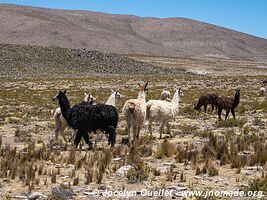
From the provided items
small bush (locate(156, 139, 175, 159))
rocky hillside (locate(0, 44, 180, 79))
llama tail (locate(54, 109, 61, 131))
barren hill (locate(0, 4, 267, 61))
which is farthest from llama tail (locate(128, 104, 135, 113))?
barren hill (locate(0, 4, 267, 61))

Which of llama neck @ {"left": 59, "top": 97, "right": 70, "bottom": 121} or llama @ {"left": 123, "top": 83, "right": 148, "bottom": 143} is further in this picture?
llama neck @ {"left": 59, "top": 97, "right": 70, "bottom": 121}

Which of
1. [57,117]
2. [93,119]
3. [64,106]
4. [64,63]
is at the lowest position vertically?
[57,117]

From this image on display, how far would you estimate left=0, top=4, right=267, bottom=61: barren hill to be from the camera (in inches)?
5768

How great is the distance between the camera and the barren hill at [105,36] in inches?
5768

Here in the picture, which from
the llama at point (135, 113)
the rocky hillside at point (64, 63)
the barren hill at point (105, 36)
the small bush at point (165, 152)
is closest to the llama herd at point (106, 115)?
the llama at point (135, 113)

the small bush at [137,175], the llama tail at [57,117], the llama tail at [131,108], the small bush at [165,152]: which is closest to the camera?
the small bush at [137,175]

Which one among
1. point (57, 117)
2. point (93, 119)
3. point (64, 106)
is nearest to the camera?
point (93, 119)

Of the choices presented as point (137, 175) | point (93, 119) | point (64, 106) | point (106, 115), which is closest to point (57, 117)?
point (64, 106)

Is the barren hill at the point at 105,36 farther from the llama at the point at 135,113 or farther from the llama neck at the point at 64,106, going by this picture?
the llama at the point at 135,113

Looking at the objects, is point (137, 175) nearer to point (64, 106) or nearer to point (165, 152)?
point (165, 152)

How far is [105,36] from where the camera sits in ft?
539

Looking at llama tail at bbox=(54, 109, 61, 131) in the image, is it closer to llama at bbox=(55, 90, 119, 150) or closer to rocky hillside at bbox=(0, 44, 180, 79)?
llama at bbox=(55, 90, 119, 150)

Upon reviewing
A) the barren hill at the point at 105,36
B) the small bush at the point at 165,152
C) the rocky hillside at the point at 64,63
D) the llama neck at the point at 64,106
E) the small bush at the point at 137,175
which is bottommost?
the small bush at the point at 137,175

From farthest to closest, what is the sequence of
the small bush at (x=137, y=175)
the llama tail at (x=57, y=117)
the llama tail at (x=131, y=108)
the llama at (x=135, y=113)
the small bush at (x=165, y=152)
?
the llama tail at (x=57, y=117) < the llama at (x=135, y=113) < the llama tail at (x=131, y=108) < the small bush at (x=165, y=152) < the small bush at (x=137, y=175)
